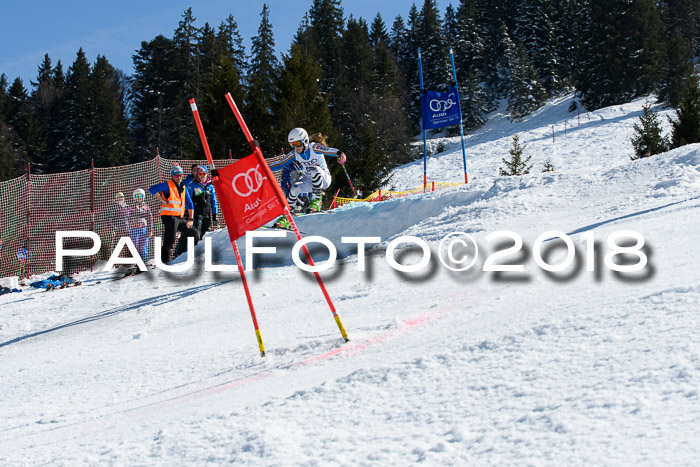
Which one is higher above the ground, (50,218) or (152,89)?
(152,89)

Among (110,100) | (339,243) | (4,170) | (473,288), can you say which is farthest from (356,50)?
(473,288)

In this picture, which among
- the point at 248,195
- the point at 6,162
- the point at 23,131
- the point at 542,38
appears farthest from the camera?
the point at 542,38

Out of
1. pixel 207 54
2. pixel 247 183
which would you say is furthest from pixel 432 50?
pixel 247 183

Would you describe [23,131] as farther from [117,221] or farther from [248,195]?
[248,195]

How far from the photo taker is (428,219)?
11.5 metres

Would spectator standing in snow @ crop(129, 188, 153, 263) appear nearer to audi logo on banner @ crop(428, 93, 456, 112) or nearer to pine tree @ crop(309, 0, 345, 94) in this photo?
audi logo on banner @ crop(428, 93, 456, 112)

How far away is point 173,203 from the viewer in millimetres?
11742

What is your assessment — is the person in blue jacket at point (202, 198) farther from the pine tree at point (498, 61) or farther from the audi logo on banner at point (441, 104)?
the pine tree at point (498, 61)

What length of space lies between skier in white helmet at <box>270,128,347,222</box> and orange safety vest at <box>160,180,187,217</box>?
1872 millimetres

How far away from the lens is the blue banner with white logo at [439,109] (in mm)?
15992

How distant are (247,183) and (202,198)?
759 centimetres

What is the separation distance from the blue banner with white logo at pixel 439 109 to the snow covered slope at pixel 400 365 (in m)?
6.91

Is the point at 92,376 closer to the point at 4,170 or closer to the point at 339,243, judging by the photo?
the point at 339,243

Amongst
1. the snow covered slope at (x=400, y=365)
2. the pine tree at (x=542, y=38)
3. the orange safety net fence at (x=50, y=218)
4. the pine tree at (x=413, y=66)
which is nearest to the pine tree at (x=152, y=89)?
the pine tree at (x=413, y=66)
